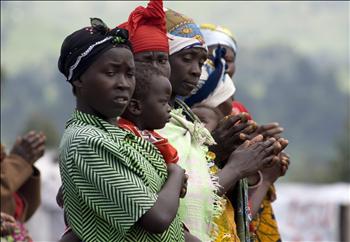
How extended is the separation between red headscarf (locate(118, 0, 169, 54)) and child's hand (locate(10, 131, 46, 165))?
146 inches

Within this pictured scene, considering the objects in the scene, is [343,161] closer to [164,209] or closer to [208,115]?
[208,115]

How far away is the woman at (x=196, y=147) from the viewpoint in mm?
5160

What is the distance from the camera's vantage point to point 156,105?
483cm

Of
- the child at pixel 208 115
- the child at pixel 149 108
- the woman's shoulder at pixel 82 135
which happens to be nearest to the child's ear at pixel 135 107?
the child at pixel 149 108

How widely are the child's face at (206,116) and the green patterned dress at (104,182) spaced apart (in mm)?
1359

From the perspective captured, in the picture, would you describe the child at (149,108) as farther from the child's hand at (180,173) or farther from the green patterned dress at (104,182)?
the green patterned dress at (104,182)

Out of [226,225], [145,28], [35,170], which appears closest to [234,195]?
[226,225]

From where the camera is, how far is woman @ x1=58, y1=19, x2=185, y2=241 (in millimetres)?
4344

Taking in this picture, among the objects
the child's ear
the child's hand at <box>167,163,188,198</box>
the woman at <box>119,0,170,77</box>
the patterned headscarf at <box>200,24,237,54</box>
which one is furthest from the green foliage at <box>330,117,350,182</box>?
the child's hand at <box>167,163,188,198</box>

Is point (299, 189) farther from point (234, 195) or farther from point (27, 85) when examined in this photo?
point (27, 85)

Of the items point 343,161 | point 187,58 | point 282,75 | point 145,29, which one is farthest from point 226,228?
point 282,75

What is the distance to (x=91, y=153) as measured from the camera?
14.2ft

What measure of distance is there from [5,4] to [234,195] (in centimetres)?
263

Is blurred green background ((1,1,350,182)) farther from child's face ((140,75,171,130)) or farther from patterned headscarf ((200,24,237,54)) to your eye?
child's face ((140,75,171,130))
